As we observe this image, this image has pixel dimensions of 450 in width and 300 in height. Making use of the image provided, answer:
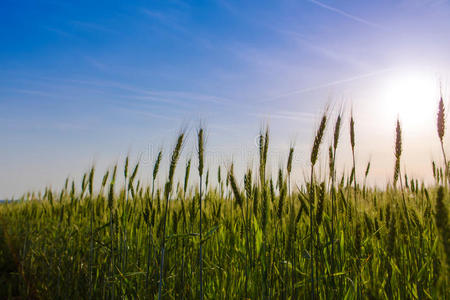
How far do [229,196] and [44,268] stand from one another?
258 cm

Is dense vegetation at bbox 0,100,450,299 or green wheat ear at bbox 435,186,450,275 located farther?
dense vegetation at bbox 0,100,450,299

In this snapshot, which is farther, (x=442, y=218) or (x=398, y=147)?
(x=398, y=147)

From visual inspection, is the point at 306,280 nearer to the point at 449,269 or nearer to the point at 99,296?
the point at 449,269

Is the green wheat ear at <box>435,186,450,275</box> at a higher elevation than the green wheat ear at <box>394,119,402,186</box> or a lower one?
lower

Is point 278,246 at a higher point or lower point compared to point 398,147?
lower

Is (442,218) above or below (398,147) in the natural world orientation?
below

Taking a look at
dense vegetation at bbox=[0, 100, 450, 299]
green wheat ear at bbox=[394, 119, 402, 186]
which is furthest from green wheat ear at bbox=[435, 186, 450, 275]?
green wheat ear at bbox=[394, 119, 402, 186]

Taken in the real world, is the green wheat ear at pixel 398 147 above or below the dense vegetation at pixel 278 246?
above

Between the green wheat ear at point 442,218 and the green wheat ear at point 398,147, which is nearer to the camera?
the green wheat ear at point 442,218

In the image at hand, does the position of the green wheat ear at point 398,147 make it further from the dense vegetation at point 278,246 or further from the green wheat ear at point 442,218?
the green wheat ear at point 442,218

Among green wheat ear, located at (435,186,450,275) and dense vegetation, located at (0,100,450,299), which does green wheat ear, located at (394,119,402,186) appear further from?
green wheat ear, located at (435,186,450,275)

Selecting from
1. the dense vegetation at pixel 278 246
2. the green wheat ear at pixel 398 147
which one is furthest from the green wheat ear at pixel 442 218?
the green wheat ear at pixel 398 147

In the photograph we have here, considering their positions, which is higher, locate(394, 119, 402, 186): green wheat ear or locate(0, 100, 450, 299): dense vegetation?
locate(394, 119, 402, 186): green wheat ear

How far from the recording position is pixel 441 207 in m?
0.94
